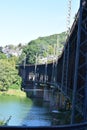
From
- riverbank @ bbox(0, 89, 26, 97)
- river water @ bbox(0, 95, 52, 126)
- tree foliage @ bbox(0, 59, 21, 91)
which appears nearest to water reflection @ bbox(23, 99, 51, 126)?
river water @ bbox(0, 95, 52, 126)

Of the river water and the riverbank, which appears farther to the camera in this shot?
the riverbank

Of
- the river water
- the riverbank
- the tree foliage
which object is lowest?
the riverbank

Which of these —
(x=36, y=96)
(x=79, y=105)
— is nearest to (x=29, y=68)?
(x=36, y=96)

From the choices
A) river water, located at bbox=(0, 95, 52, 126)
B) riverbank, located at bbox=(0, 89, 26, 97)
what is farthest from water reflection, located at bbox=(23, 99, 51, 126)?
riverbank, located at bbox=(0, 89, 26, 97)

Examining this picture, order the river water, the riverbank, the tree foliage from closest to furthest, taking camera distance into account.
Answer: the river water
the riverbank
the tree foliage

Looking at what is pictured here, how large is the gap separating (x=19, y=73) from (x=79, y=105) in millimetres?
111004

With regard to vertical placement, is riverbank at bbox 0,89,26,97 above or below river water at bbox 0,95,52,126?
below

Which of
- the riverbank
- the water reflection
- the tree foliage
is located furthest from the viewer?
the tree foliage

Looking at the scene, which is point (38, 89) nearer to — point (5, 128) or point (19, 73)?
point (19, 73)

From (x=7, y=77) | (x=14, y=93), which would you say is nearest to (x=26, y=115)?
(x=14, y=93)

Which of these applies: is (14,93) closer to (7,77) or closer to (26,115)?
(7,77)

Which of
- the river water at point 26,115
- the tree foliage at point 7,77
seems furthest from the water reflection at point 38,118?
the tree foliage at point 7,77

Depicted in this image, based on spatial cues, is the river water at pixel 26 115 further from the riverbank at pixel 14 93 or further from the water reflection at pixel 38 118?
the riverbank at pixel 14 93

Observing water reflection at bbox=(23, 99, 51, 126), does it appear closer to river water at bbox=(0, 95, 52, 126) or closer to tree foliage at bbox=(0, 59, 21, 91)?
river water at bbox=(0, 95, 52, 126)
